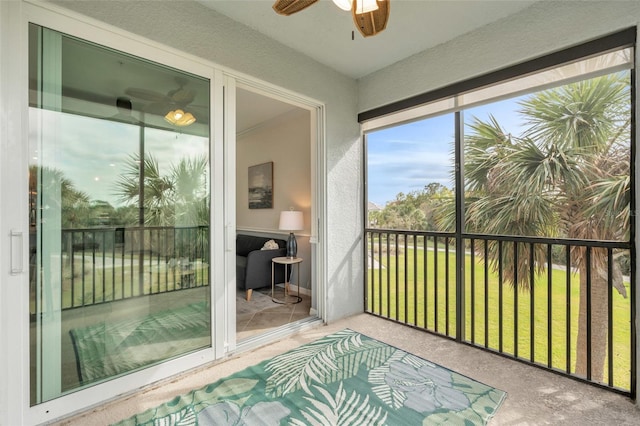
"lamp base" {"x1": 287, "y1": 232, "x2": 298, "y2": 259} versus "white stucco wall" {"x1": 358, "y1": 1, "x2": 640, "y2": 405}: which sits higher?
"white stucco wall" {"x1": 358, "y1": 1, "x2": 640, "y2": 405}

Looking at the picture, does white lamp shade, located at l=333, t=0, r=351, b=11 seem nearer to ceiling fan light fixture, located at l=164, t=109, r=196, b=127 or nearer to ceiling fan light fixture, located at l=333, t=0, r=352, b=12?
ceiling fan light fixture, located at l=333, t=0, r=352, b=12

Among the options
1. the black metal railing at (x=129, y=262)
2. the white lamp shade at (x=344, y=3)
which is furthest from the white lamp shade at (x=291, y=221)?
the white lamp shade at (x=344, y=3)

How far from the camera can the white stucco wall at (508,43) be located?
1800 mm

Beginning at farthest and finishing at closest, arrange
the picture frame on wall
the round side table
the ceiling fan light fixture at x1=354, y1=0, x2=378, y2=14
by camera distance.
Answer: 1. the picture frame on wall
2. the round side table
3. the ceiling fan light fixture at x1=354, y1=0, x2=378, y2=14

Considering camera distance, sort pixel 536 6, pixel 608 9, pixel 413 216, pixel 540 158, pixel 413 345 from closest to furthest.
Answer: pixel 608 9, pixel 536 6, pixel 540 158, pixel 413 345, pixel 413 216

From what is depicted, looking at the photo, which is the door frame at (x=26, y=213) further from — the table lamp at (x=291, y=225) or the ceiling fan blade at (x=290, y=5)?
the table lamp at (x=291, y=225)

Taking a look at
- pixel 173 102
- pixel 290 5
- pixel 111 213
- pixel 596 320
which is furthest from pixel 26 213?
pixel 596 320

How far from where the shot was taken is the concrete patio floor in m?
1.61

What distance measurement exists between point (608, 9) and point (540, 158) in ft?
3.13

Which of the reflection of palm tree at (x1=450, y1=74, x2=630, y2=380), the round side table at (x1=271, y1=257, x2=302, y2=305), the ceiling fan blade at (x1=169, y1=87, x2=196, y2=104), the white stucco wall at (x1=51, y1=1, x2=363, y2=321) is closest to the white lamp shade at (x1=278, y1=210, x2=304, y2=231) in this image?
the round side table at (x1=271, y1=257, x2=302, y2=305)

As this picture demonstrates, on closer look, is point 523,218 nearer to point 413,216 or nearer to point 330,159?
point 413,216

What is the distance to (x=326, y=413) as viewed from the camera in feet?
5.36

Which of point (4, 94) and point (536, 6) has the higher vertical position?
point (536, 6)

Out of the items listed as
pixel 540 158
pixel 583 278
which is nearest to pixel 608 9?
pixel 540 158
